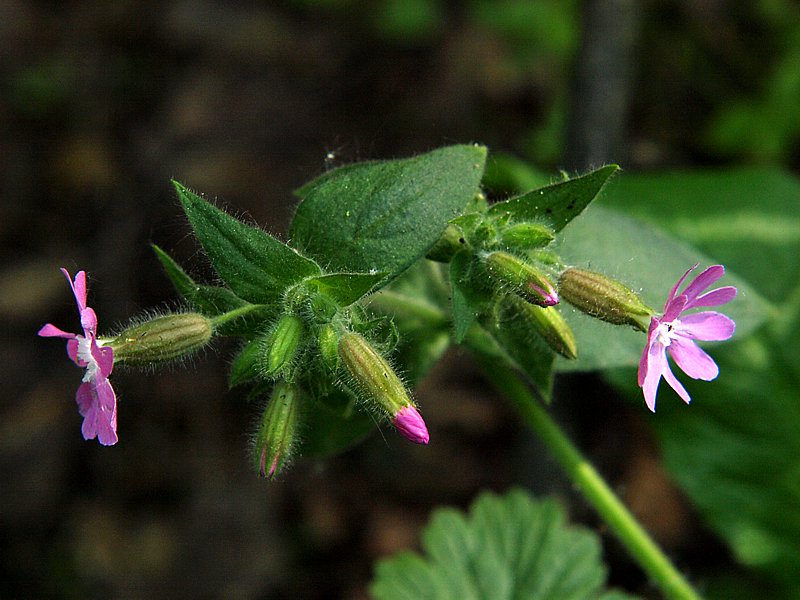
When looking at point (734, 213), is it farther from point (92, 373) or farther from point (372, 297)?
point (92, 373)

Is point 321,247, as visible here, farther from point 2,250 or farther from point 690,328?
point 2,250

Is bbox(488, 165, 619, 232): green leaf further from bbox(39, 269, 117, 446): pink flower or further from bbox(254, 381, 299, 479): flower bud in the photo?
bbox(39, 269, 117, 446): pink flower

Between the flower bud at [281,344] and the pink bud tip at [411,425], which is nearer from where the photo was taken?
the pink bud tip at [411,425]

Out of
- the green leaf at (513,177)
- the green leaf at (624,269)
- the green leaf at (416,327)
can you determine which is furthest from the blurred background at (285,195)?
the green leaf at (416,327)

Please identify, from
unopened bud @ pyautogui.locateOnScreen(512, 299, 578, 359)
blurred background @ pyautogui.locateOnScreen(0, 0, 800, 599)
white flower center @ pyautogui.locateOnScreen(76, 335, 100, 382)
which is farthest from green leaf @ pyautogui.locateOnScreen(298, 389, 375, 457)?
blurred background @ pyautogui.locateOnScreen(0, 0, 800, 599)

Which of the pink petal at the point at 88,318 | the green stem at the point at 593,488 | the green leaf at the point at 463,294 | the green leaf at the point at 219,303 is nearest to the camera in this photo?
the pink petal at the point at 88,318

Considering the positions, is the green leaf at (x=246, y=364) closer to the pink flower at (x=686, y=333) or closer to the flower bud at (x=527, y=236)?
the flower bud at (x=527, y=236)

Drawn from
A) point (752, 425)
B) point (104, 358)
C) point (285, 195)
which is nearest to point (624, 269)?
point (752, 425)
